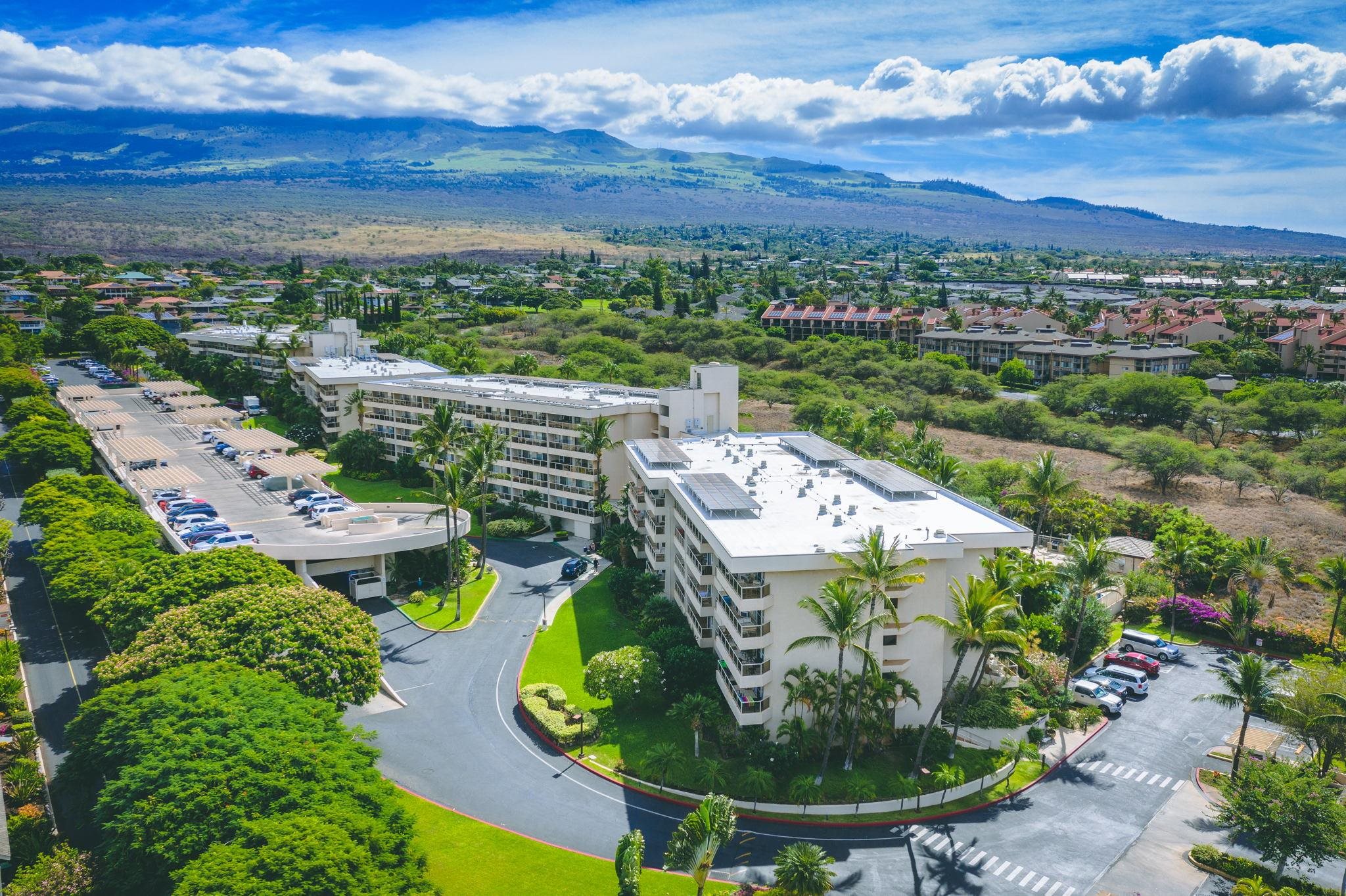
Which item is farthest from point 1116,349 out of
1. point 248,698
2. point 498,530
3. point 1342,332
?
point 248,698

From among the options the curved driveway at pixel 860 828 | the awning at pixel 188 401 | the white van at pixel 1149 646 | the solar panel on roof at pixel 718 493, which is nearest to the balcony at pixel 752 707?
the curved driveway at pixel 860 828

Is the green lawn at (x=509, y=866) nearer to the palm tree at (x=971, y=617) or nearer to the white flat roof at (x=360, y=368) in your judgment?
the palm tree at (x=971, y=617)

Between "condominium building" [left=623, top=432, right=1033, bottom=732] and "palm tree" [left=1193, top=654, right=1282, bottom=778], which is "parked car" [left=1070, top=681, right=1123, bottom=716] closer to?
"palm tree" [left=1193, top=654, right=1282, bottom=778]

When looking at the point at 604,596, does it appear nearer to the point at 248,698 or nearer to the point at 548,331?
the point at 248,698

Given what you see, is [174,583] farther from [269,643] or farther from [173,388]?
[173,388]

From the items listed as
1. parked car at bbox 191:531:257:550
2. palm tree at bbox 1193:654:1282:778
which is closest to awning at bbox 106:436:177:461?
parked car at bbox 191:531:257:550

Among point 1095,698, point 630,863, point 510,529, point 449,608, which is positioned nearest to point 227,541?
point 449,608
